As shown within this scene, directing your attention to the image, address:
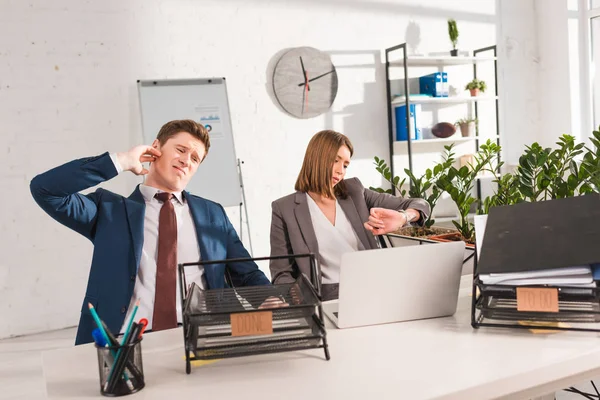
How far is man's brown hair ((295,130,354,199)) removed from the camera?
2.33 meters

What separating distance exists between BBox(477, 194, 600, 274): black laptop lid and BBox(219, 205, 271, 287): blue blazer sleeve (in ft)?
2.34

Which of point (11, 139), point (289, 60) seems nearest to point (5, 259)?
point (11, 139)

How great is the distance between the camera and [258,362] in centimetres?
109

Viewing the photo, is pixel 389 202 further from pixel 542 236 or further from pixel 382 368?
pixel 382 368

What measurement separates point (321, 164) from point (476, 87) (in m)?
3.33

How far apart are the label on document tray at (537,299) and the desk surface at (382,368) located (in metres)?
0.06

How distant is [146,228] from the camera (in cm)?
176

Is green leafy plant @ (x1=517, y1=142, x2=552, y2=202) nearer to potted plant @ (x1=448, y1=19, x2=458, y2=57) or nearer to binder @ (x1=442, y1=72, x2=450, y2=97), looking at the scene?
binder @ (x1=442, y1=72, x2=450, y2=97)

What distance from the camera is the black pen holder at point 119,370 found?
38.1 inches

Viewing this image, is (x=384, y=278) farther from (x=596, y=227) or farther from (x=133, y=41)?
(x=133, y=41)

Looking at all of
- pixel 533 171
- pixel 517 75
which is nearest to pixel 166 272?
pixel 533 171

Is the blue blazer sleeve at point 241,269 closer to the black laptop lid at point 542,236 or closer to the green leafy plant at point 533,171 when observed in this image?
the black laptop lid at point 542,236

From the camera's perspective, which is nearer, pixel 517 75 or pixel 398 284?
pixel 398 284

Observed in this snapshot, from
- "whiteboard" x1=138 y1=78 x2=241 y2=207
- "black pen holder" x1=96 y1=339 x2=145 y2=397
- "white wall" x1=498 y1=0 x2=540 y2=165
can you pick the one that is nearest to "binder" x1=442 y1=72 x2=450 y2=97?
"white wall" x1=498 y1=0 x2=540 y2=165
